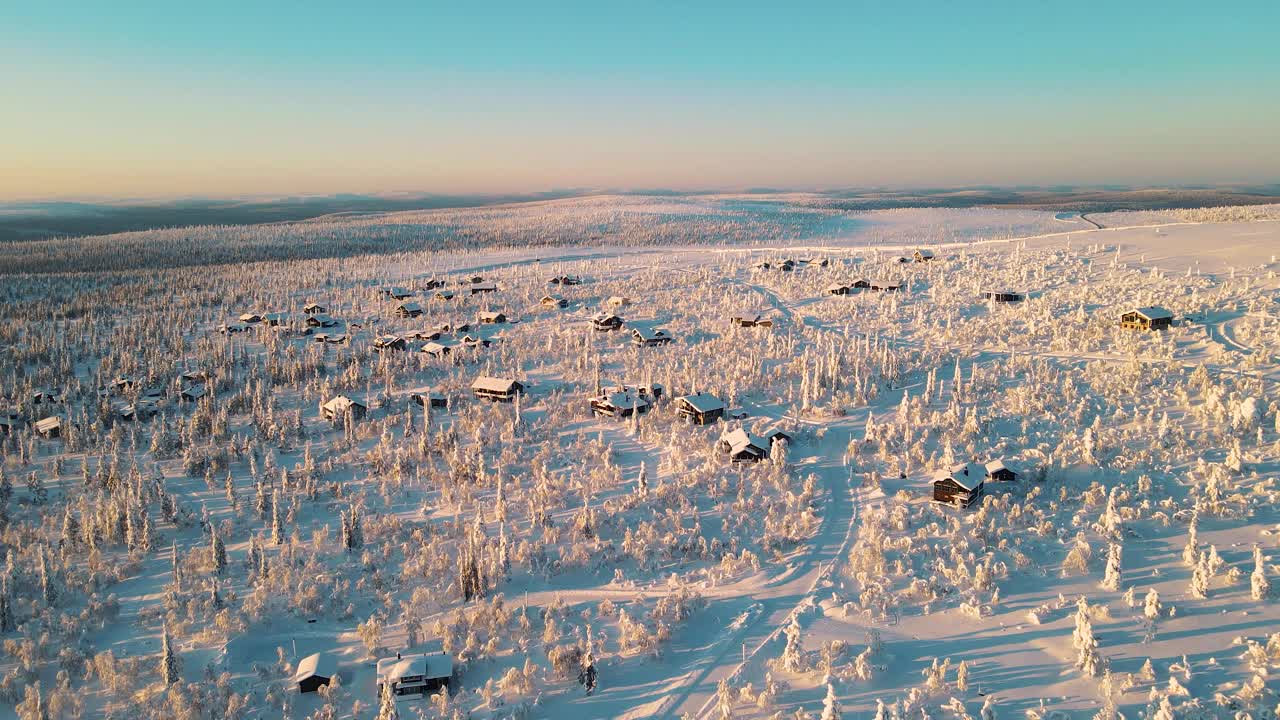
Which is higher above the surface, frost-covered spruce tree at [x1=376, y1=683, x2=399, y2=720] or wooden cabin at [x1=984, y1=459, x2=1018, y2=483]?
wooden cabin at [x1=984, y1=459, x2=1018, y2=483]

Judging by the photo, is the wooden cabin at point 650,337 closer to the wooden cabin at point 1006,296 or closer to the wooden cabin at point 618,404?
the wooden cabin at point 618,404

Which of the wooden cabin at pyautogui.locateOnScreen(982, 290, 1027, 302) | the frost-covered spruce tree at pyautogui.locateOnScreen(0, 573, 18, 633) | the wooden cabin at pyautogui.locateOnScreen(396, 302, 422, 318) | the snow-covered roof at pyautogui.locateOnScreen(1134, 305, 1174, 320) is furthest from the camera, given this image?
the wooden cabin at pyautogui.locateOnScreen(396, 302, 422, 318)

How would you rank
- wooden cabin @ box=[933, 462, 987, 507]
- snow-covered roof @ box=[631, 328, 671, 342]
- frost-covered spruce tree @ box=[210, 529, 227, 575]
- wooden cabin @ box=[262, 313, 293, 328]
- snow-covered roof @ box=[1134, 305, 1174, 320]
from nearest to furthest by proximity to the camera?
frost-covered spruce tree @ box=[210, 529, 227, 575], wooden cabin @ box=[933, 462, 987, 507], snow-covered roof @ box=[1134, 305, 1174, 320], snow-covered roof @ box=[631, 328, 671, 342], wooden cabin @ box=[262, 313, 293, 328]

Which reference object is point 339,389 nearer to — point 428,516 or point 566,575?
point 428,516

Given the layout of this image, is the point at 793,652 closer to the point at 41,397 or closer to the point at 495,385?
the point at 495,385

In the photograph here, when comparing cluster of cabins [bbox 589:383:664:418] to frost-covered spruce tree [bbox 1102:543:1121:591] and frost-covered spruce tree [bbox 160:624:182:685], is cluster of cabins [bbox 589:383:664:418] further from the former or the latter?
frost-covered spruce tree [bbox 160:624:182:685]

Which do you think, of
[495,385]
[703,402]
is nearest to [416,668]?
[703,402]

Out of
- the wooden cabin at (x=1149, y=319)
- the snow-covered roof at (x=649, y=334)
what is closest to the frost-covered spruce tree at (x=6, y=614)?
the snow-covered roof at (x=649, y=334)

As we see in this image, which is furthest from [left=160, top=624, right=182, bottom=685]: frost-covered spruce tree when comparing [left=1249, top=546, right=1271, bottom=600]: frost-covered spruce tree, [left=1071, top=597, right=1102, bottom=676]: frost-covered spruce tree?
[left=1249, top=546, right=1271, bottom=600]: frost-covered spruce tree
